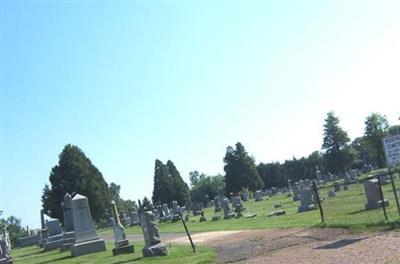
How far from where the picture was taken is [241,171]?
95188mm

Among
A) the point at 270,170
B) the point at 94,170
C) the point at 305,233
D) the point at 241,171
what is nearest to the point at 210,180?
the point at 270,170

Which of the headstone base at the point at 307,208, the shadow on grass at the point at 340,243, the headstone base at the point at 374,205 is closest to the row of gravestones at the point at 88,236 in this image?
the shadow on grass at the point at 340,243

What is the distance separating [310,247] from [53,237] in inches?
1058

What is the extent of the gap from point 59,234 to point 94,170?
3057cm

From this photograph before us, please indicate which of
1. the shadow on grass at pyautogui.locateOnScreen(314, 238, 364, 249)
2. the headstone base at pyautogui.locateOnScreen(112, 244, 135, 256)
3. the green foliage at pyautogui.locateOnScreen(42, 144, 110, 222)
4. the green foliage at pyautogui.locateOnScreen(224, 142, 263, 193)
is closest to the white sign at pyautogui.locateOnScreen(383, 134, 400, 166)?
the shadow on grass at pyautogui.locateOnScreen(314, 238, 364, 249)

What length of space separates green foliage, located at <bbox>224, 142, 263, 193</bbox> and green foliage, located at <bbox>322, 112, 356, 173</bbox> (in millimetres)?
14585

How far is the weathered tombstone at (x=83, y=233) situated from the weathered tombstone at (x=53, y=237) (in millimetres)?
8858

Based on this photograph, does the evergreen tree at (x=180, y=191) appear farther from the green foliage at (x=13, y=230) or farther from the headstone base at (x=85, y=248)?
the headstone base at (x=85, y=248)

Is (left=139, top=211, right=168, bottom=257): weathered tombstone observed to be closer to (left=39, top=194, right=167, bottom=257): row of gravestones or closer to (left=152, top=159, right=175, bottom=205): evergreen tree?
(left=39, top=194, right=167, bottom=257): row of gravestones

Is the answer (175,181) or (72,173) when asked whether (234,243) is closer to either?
(72,173)

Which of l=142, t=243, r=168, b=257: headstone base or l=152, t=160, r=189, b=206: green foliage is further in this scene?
l=152, t=160, r=189, b=206: green foliage

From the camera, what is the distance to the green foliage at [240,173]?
94375 millimetres

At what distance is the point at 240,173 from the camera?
95000 millimetres

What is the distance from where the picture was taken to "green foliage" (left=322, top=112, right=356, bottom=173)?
3296 inches
